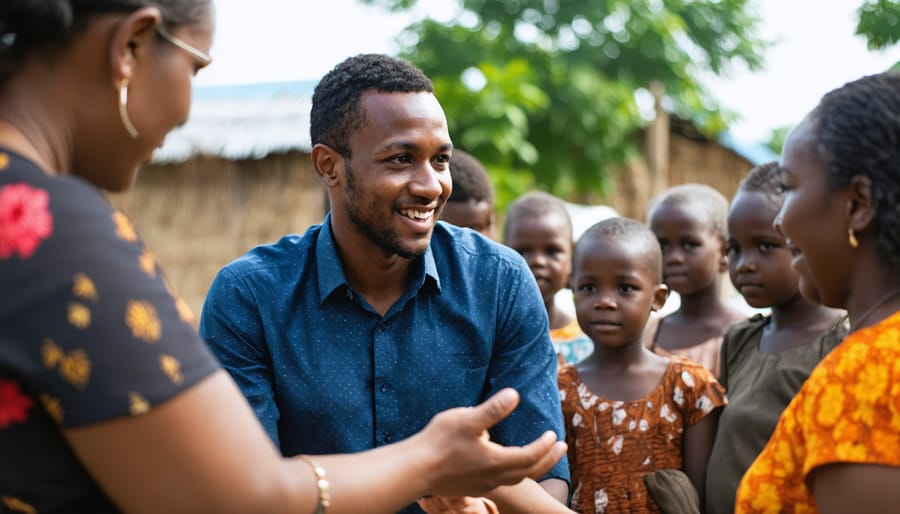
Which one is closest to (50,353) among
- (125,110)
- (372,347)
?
(125,110)

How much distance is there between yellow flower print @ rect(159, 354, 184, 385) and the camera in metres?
1.56

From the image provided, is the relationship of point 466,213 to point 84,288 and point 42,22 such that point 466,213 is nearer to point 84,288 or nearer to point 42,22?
point 42,22

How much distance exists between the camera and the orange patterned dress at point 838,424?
1.90 metres

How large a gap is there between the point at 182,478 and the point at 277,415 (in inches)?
53.9

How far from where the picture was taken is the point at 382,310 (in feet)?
10.2

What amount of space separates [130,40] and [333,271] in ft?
4.68

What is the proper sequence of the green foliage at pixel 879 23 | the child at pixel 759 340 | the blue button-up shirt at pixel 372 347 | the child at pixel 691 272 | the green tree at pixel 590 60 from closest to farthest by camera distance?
the blue button-up shirt at pixel 372 347
the child at pixel 759 340
the child at pixel 691 272
the green foliage at pixel 879 23
the green tree at pixel 590 60

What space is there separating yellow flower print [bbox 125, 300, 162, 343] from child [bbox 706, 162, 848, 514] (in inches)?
101

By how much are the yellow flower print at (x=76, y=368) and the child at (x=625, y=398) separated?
2.53 meters

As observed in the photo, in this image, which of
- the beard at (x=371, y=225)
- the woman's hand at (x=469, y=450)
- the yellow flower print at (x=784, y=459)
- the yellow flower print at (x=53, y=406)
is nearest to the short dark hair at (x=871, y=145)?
the yellow flower print at (x=784, y=459)

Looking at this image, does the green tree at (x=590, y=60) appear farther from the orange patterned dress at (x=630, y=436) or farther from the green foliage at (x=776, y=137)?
the green foliage at (x=776, y=137)

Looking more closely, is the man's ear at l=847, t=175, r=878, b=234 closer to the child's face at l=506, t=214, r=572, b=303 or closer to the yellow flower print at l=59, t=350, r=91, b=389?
the yellow flower print at l=59, t=350, r=91, b=389

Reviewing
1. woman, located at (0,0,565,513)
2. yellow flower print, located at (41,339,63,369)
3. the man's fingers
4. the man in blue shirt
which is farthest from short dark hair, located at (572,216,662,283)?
yellow flower print, located at (41,339,63,369)

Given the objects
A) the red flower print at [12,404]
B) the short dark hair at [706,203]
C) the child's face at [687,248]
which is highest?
the red flower print at [12,404]
